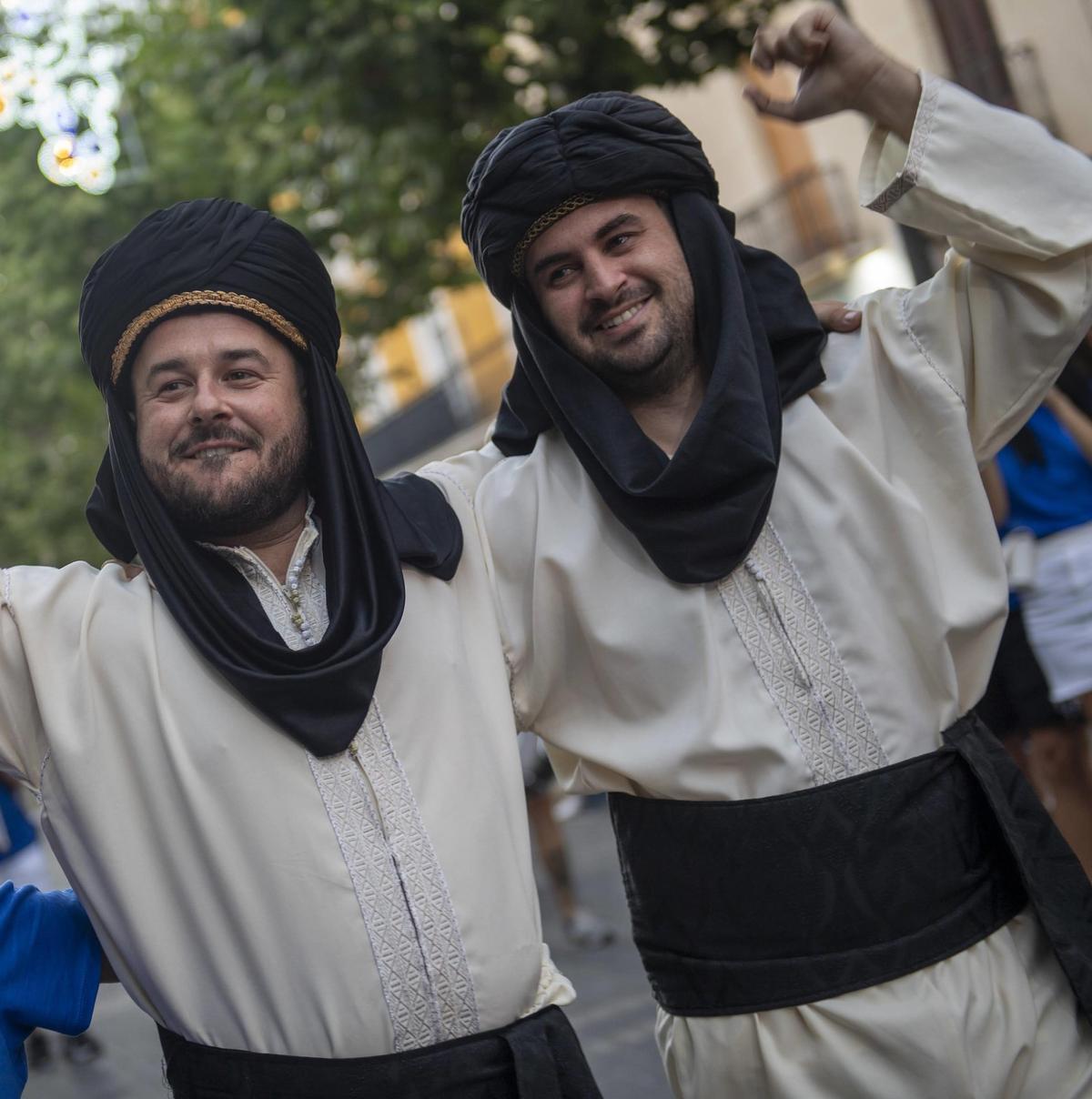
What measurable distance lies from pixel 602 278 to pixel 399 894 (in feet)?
3.91

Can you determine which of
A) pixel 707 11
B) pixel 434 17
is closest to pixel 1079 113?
pixel 707 11

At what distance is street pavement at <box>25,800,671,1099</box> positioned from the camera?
5.29m

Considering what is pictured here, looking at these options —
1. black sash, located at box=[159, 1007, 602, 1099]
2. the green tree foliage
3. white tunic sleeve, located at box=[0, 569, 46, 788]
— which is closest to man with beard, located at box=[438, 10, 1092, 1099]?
black sash, located at box=[159, 1007, 602, 1099]

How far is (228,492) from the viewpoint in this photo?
8.81 feet

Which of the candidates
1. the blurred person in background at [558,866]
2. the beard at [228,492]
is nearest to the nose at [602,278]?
the beard at [228,492]

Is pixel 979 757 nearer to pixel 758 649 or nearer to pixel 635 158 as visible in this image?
pixel 758 649

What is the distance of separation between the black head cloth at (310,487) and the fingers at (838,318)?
2.73 ft

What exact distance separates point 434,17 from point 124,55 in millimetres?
4766

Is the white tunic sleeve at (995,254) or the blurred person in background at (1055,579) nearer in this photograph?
the white tunic sleeve at (995,254)

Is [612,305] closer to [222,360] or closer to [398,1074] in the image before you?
[222,360]

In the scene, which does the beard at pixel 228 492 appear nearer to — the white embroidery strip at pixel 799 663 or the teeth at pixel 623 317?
the teeth at pixel 623 317

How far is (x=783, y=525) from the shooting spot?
283 cm

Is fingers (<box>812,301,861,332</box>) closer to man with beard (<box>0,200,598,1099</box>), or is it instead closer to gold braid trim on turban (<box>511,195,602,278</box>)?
gold braid trim on turban (<box>511,195,602,278</box>)

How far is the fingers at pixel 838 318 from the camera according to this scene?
116 inches
